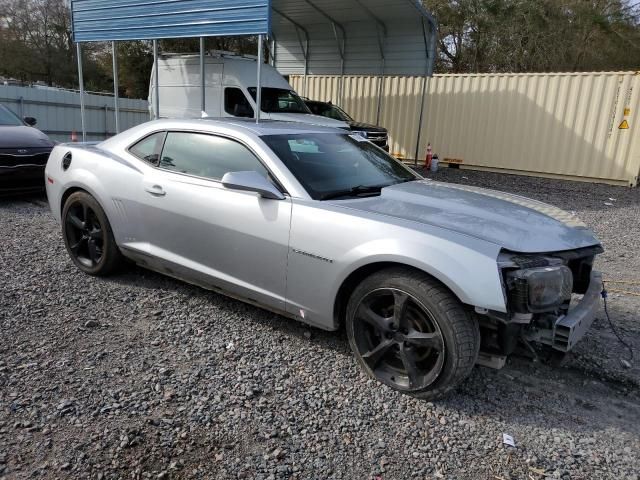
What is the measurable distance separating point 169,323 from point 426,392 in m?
2.01

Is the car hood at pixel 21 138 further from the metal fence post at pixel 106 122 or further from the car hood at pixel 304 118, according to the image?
the metal fence post at pixel 106 122

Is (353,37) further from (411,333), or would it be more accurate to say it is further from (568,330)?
(568,330)

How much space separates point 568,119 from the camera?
12766 mm

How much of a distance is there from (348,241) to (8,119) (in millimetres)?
8331

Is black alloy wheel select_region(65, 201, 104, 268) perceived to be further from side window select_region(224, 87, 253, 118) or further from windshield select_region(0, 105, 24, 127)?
side window select_region(224, 87, 253, 118)

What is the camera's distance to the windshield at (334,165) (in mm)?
3564

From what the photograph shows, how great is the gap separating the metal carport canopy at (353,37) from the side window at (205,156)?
9.79 m

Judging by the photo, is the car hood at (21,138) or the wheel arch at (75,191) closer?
the wheel arch at (75,191)

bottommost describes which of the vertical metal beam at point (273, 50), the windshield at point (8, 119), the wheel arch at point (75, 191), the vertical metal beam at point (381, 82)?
the wheel arch at point (75, 191)

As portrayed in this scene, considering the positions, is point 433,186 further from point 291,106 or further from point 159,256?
point 291,106

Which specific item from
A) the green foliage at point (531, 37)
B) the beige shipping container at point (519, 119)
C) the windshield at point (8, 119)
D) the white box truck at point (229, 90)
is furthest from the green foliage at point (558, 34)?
the windshield at point (8, 119)

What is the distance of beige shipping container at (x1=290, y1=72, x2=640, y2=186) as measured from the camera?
12281 mm

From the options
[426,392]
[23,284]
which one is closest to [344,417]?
[426,392]

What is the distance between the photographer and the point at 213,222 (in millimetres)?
3693
